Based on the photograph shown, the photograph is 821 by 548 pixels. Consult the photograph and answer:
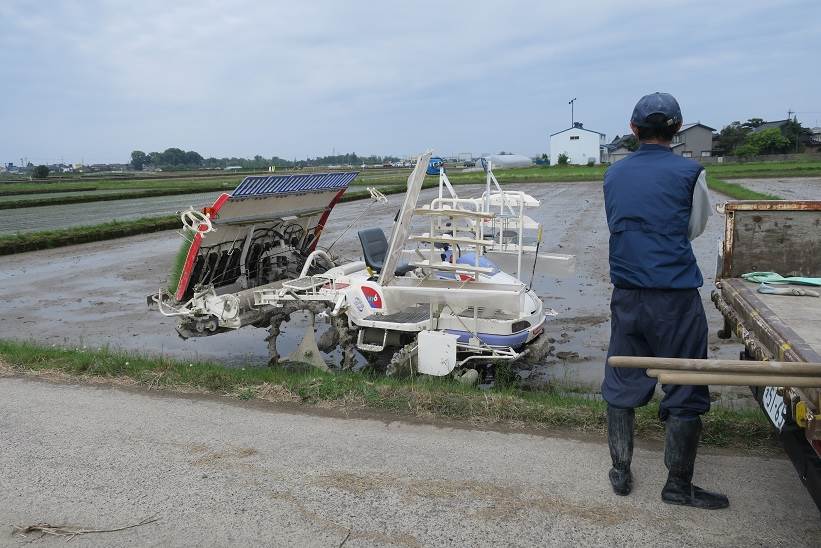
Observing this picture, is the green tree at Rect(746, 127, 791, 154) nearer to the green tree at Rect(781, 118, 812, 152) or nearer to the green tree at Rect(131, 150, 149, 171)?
the green tree at Rect(781, 118, 812, 152)

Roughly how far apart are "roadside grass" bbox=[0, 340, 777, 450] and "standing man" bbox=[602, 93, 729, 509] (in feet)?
3.14

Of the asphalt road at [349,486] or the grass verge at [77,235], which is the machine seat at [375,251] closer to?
the asphalt road at [349,486]

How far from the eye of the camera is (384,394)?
538 cm

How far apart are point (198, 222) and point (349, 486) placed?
3780 mm

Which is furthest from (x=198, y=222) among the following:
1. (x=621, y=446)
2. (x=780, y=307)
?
(x=780, y=307)

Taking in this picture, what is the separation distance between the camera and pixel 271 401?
5.48 m

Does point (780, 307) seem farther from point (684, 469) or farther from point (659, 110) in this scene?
point (659, 110)

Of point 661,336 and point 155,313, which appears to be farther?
point 155,313

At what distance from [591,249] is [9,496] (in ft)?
45.4

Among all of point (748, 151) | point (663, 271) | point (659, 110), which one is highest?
point (659, 110)

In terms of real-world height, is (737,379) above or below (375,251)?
above

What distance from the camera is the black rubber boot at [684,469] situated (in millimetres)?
3590

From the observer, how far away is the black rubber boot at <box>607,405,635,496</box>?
3777 millimetres

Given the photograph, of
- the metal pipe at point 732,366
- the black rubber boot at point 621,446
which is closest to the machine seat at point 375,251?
the black rubber boot at point 621,446
